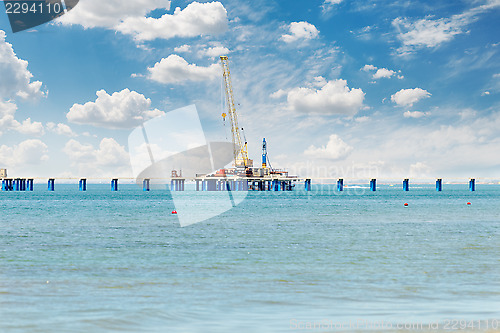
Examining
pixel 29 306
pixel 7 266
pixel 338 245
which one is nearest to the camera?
pixel 29 306

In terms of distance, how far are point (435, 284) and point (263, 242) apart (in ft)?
60.6

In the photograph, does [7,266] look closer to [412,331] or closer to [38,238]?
[38,238]

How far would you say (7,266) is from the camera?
2602cm

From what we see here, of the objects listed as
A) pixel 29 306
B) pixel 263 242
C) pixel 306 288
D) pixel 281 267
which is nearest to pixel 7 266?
pixel 29 306

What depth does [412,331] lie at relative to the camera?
46.3 feet

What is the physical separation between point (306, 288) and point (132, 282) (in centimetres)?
737

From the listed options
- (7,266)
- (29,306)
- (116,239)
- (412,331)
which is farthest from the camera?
(116,239)

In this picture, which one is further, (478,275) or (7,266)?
(7,266)

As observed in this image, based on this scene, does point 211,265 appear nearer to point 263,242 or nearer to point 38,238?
point 263,242

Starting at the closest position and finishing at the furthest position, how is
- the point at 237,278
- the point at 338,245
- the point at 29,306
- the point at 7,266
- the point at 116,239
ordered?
the point at 29,306, the point at 237,278, the point at 7,266, the point at 338,245, the point at 116,239

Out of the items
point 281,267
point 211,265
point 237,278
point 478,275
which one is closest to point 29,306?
→ point 237,278

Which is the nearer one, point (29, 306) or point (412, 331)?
point (412, 331)

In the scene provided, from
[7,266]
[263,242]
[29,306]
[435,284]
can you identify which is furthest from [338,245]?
[29,306]

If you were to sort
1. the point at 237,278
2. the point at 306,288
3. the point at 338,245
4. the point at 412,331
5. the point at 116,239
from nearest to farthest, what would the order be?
the point at 412,331, the point at 306,288, the point at 237,278, the point at 338,245, the point at 116,239
